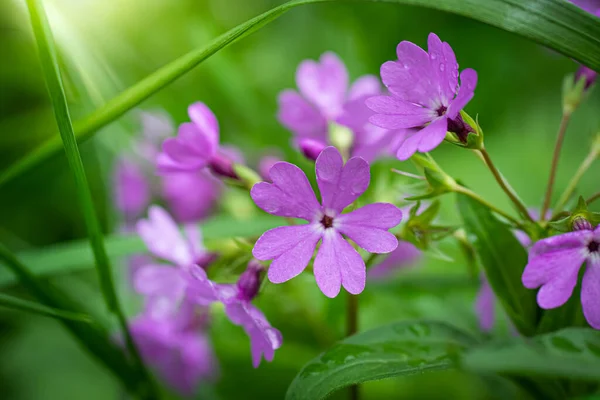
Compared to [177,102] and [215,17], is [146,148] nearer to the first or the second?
[177,102]

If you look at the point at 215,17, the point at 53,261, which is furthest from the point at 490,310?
the point at 215,17

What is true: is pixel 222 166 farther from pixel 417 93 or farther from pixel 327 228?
pixel 417 93

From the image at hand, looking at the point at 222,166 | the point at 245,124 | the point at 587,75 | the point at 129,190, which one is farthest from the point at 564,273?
the point at 245,124

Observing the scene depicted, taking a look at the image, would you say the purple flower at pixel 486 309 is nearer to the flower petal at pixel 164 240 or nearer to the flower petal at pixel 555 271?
the flower petal at pixel 555 271

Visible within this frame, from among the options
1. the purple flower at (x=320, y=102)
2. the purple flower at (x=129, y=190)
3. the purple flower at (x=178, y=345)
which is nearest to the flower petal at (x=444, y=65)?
the purple flower at (x=320, y=102)

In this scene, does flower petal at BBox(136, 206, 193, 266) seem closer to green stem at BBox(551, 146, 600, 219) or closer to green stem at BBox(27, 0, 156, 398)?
green stem at BBox(27, 0, 156, 398)
